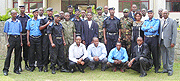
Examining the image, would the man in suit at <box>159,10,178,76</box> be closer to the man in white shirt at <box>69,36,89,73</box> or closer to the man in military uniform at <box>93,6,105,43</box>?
the man in military uniform at <box>93,6,105,43</box>

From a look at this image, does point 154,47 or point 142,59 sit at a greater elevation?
point 154,47

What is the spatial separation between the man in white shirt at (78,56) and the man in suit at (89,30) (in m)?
0.55

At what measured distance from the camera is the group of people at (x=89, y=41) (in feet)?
23.3

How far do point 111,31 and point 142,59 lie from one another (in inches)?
62.7

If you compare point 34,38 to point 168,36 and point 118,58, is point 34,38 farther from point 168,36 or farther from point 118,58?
point 168,36

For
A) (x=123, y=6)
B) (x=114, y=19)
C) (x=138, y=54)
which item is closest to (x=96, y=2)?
(x=123, y=6)

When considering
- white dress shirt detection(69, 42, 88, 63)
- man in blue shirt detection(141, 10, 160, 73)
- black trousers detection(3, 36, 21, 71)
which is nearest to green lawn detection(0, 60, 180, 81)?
black trousers detection(3, 36, 21, 71)

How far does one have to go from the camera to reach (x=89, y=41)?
823 centimetres

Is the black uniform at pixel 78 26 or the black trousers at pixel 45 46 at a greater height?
the black uniform at pixel 78 26

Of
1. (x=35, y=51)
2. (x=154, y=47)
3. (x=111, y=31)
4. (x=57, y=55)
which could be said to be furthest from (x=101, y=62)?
(x=35, y=51)

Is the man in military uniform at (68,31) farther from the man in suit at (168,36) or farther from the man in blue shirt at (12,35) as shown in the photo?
the man in suit at (168,36)

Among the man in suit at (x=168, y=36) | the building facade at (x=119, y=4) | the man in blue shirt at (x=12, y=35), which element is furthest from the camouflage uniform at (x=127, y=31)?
the building facade at (x=119, y=4)

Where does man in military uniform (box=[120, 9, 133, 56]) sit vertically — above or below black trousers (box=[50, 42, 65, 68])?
above

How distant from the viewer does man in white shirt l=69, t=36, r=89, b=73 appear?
736 cm
